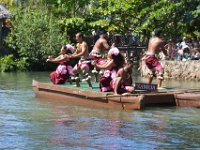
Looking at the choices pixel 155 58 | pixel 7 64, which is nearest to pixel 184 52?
pixel 7 64

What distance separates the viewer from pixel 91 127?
11.1 meters

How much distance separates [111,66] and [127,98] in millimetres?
1008

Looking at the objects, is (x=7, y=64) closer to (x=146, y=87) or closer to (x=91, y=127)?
(x=146, y=87)

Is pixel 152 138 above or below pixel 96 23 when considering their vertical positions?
below

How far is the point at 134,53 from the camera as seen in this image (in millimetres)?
33656

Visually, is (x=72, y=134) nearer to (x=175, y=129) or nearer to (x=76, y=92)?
(x=175, y=129)

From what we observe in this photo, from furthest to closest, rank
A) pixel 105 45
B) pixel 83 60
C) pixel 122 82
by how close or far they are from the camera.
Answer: pixel 83 60 → pixel 105 45 → pixel 122 82

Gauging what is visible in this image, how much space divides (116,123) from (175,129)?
121 cm

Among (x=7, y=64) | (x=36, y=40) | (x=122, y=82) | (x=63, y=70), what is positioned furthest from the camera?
(x=36, y=40)

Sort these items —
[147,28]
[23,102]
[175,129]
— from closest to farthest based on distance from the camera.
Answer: [175,129], [23,102], [147,28]

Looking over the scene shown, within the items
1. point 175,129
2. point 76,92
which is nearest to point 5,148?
point 175,129

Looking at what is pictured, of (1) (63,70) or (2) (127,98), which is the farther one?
(1) (63,70)

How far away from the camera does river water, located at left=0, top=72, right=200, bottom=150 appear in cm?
955

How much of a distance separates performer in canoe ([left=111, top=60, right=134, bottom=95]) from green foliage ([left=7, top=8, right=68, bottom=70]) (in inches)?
660
